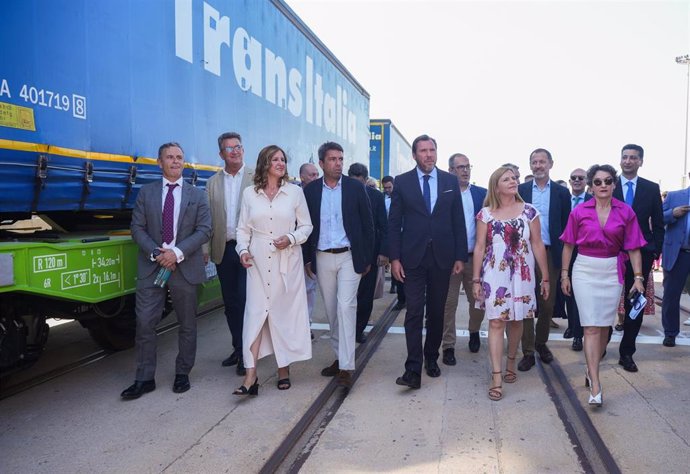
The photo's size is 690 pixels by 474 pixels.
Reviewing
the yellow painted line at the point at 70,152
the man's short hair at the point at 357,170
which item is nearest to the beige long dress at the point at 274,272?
the yellow painted line at the point at 70,152

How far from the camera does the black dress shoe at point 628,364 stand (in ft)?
15.1

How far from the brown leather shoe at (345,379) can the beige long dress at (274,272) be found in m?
0.29

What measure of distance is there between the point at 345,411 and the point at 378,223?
2.29 metres

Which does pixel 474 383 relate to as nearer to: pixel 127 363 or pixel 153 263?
pixel 153 263


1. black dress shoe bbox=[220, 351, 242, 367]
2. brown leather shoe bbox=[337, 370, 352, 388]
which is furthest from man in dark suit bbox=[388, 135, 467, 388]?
black dress shoe bbox=[220, 351, 242, 367]

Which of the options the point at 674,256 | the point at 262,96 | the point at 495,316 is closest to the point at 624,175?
the point at 674,256

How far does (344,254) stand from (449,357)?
1.41m

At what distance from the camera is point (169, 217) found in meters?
4.07

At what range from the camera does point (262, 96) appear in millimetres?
6461

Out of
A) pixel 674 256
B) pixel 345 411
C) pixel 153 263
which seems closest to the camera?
pixel 345 411

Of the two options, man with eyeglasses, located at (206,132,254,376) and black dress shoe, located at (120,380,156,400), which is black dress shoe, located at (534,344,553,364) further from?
black dress shoe, located at (120,380,156,400)

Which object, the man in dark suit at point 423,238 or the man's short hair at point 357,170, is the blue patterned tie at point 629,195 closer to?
the man in dark suit at point 423,238

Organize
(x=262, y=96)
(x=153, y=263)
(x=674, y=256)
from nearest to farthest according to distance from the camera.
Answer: (x=153, y=263)
(x=674, y=256)
(x=262, y=96)

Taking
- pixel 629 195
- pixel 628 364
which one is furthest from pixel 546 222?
pixel 628 364
